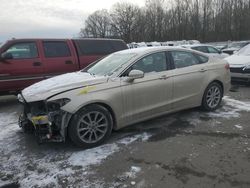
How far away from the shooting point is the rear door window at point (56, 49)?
316 inches

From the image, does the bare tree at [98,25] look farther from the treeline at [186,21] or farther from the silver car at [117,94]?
the silver car at [117,94]

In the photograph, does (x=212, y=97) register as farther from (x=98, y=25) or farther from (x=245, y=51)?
(x=98, y=25)

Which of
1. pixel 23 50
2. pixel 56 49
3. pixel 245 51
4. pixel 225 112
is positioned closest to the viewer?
pixel 225 112

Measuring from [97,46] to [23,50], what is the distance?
2.46 meters

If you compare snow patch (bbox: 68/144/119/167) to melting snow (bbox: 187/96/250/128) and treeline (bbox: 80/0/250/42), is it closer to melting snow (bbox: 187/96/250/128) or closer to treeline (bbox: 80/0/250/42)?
melting snow (bbox: 187/96/250/128)

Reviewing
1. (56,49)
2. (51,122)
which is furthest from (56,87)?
(56,49)

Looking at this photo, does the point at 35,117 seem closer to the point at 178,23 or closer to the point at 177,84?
the point at 177,84

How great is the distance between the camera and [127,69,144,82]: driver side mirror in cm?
471

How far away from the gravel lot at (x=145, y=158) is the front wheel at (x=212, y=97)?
0.53 metres

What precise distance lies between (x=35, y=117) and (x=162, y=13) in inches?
2569

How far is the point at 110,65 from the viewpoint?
5.30 m

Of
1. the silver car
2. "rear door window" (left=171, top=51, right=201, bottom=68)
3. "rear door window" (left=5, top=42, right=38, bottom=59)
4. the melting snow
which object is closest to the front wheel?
the silver car

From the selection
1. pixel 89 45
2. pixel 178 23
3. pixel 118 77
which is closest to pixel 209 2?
pixel 178 23

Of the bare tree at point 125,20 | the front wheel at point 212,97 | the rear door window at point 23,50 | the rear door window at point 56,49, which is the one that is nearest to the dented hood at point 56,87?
the front wheel at point 212,97
